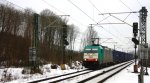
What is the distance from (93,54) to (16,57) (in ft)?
38.2

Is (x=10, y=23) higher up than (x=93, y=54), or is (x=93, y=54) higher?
(x=10, y=23)

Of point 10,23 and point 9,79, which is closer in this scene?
point 9,79

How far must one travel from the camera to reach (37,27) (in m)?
27.0

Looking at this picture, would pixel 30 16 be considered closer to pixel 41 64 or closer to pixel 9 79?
pixel 41 64

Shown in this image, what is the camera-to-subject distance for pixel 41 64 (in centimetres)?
3166

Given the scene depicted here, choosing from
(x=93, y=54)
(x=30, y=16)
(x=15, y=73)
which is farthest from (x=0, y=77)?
(x=30, y=16)

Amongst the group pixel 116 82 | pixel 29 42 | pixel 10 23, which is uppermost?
pixel 10 23

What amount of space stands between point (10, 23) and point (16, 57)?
2500cm

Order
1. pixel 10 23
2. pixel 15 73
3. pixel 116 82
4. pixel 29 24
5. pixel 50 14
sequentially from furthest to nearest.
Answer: pixel 50 14
pixel 29 24
pixel 10 23
pixel 15 73
pixel 116 82

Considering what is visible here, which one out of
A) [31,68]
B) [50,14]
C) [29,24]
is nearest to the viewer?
[31,68]

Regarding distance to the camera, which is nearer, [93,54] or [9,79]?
[9,79]

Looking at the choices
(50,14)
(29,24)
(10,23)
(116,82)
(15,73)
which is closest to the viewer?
(116,82)

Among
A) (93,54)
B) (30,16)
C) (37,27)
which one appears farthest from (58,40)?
(37,27)

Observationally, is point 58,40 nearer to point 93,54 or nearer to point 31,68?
point 93,54
